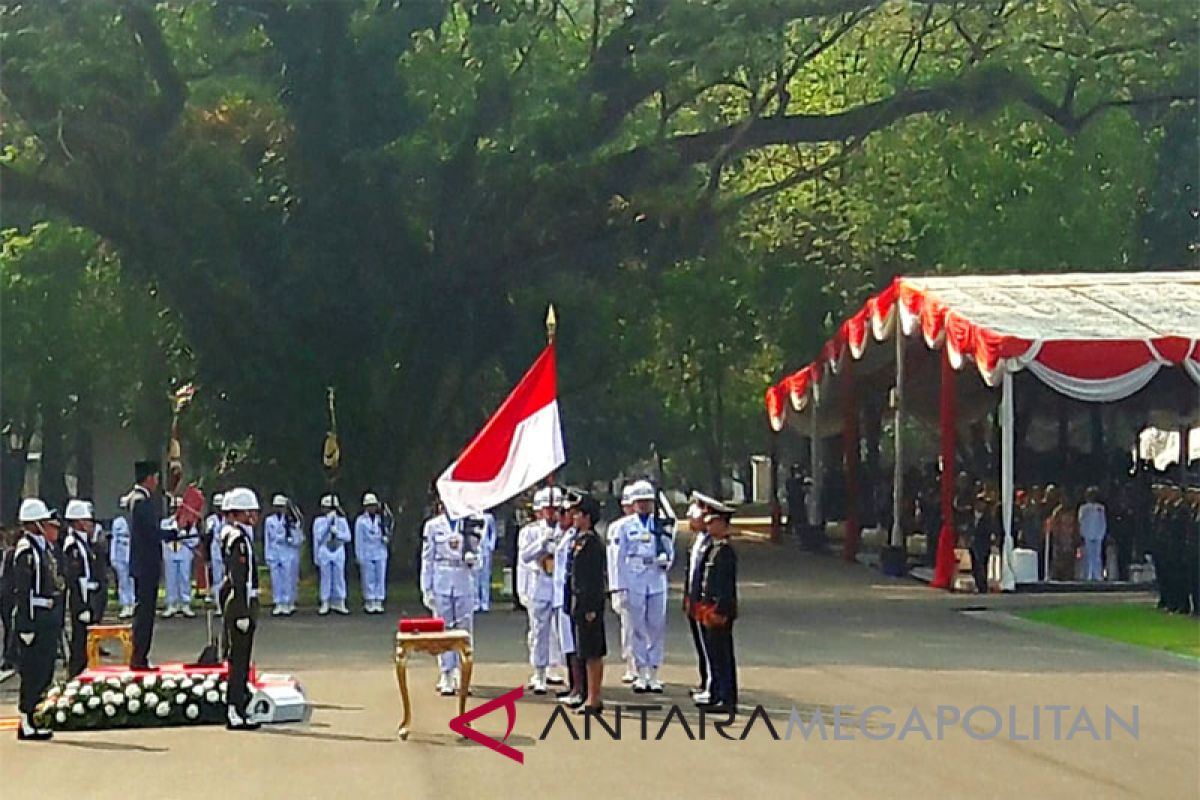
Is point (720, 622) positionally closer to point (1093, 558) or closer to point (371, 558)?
point (371, 558)

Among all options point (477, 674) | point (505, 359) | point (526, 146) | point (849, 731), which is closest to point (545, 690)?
point (477, 674)

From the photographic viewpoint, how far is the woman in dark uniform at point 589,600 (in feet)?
51.5

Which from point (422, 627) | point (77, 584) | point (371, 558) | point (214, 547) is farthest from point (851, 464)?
point (422, 627)

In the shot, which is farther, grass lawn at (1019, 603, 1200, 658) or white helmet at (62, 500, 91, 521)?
grass lawn at (1019, 603, 1200, 658)

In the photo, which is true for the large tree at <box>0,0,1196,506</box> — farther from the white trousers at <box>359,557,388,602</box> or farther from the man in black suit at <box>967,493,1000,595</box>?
the man in black suit at <box>967,493,1000,595</box>

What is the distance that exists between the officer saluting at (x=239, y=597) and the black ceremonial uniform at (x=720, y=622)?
3.50 m

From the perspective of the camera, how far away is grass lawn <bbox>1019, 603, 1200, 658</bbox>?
22.2m

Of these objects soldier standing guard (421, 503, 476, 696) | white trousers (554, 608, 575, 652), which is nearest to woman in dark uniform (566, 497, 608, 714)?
white trousers (554, 608, 575, 652)

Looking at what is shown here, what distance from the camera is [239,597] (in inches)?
591

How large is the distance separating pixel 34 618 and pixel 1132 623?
14304mm

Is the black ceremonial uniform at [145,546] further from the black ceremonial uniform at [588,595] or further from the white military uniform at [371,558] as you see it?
the white military uniform at [371,558]

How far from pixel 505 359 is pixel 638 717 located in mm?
21219

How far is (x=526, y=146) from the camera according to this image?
31.9 m

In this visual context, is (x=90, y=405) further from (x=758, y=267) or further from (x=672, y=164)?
(x=672, y=164)
